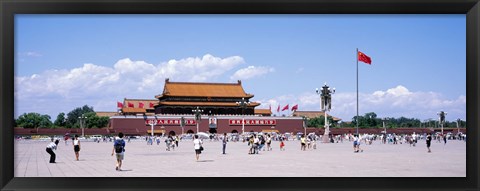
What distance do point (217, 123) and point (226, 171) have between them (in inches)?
1719

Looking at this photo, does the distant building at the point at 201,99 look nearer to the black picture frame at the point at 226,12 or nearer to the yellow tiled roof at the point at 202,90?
the yellow tiled roof at the point at 202,90

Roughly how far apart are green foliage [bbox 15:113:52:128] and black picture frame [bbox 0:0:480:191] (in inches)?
1998

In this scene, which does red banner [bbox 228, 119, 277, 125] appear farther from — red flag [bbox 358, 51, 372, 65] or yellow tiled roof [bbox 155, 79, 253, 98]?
red flag [bbox 358, 51, 372, 65]

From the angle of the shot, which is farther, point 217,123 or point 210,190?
point 217,123

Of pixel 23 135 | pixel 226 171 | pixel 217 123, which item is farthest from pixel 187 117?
pixel 226 171

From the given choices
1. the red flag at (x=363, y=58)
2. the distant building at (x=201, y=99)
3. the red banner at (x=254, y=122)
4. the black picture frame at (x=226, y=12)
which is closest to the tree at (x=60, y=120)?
the distant building at (x=201, y=99)

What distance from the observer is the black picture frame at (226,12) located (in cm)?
701

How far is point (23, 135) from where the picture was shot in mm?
48219

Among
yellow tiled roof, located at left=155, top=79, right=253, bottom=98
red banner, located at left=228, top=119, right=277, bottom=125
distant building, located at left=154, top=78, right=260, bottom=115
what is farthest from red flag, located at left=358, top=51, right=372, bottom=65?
yellow tiled roof, located at left=155, top=79, right=253, bottom=98

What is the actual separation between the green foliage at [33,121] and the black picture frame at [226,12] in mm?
50743

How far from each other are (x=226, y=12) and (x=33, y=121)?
175ft

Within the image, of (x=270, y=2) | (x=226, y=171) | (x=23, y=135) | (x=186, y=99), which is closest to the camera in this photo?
(x=270, y=2)

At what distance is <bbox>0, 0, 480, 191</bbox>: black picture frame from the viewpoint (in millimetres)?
7012

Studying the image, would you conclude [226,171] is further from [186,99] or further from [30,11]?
[186,99]
